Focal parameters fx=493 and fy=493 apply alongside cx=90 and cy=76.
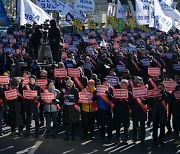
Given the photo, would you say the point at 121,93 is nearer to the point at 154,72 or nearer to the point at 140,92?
the point at 140,92

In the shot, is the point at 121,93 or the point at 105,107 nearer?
the point at 121,93

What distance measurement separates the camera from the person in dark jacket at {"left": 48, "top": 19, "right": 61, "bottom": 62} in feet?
64.1

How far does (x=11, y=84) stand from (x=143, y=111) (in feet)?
11.8

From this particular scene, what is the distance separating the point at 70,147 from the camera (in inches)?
489

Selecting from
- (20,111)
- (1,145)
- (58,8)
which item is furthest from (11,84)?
(58,8)

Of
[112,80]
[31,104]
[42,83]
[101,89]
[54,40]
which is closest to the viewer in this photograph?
[101,89]

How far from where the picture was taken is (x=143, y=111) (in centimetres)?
1241

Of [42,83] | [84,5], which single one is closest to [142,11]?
[84,5]

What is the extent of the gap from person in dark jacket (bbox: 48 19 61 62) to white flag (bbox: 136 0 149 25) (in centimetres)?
452

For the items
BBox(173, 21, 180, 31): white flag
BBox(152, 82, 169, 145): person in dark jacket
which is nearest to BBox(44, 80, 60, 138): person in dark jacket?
BBox(152, 82, 169, 145): person in dark jacket

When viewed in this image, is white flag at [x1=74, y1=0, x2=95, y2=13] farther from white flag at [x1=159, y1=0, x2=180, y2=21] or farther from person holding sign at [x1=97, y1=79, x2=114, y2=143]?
person holding sign at [x1=97, y1=79, x2=114, y2=143]

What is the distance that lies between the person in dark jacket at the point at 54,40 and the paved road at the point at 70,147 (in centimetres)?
719

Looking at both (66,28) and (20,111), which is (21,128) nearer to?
(20,111)

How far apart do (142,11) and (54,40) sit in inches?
195
